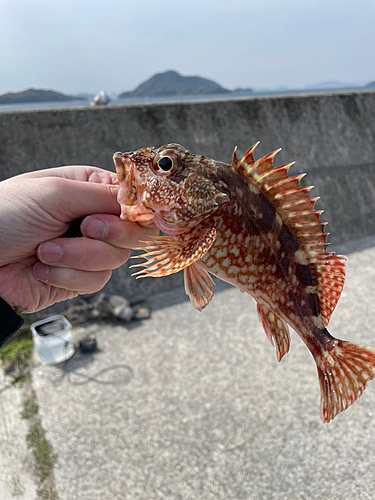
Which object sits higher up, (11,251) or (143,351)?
(11,251)

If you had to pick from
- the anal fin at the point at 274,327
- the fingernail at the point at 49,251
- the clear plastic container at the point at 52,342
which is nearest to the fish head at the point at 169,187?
the fingernail at the point at 49,251

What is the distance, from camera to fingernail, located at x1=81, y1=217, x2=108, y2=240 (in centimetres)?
203

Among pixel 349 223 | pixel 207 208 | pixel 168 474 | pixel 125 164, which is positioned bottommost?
pixel 168 474

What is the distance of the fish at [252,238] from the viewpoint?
5.72 ft

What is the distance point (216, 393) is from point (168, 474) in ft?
3.01

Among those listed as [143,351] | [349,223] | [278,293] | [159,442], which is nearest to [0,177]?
[143,351]

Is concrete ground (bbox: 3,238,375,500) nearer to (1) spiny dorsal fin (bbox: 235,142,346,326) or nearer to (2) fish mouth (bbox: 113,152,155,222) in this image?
(1) spiny dorsal fin (bbox: 235,142,346,326)

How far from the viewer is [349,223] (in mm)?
6840

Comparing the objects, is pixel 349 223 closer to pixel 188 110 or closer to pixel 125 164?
pixel 188 110

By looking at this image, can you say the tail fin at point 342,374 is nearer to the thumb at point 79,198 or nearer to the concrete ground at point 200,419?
the thumb at point 79,198

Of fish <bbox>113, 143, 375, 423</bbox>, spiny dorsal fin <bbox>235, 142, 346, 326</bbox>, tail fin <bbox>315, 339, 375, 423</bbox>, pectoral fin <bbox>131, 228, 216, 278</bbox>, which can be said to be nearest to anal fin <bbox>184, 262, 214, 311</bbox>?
fish <bbox>113, 143, 375, 423</bbox>

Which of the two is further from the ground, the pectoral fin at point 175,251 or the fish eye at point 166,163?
the fish eye at point 166,163

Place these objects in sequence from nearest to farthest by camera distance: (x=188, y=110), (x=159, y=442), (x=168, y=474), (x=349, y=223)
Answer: (x=168, y=474) → (x=159, y=442) → (x=188, y=110) → (x=349, y=223)

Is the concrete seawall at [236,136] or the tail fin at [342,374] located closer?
the tail fin at [342,374]
